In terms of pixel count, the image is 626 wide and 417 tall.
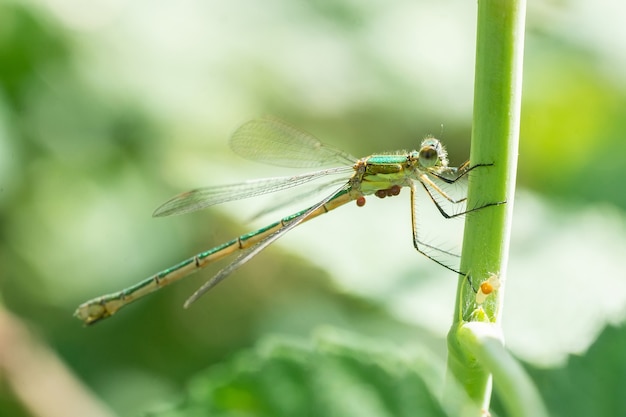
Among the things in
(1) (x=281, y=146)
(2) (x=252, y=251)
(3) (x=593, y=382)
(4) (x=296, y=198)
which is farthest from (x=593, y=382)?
(1) (x=281, y=146)

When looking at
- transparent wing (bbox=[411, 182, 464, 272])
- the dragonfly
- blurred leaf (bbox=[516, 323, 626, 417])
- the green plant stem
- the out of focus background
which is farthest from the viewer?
the out of focus background

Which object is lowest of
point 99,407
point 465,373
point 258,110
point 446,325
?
point 99,407

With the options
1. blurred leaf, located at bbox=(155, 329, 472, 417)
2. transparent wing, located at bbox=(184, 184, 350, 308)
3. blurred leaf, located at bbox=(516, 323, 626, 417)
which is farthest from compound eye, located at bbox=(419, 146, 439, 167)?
blurred leaf, located at bbox=(155, 329, 472, 417)

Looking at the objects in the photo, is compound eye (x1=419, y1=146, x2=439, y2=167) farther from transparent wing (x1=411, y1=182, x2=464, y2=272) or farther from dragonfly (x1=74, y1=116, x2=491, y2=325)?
transparent wing (x1=411, y1=182, x2=464, y2=272)

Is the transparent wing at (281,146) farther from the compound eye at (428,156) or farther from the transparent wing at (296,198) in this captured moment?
the compound eye at (428,156)

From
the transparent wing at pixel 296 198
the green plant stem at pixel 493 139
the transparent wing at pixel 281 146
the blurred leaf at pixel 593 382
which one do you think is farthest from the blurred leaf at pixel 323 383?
the transparent wing at pixel 281 146

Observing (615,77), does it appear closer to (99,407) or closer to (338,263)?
(338,263)

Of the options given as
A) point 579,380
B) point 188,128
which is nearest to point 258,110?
point 188,128

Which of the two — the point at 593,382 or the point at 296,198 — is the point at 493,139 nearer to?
the point at 593,382

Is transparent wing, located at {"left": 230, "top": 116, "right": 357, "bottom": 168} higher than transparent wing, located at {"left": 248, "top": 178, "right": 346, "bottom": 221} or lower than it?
higher
